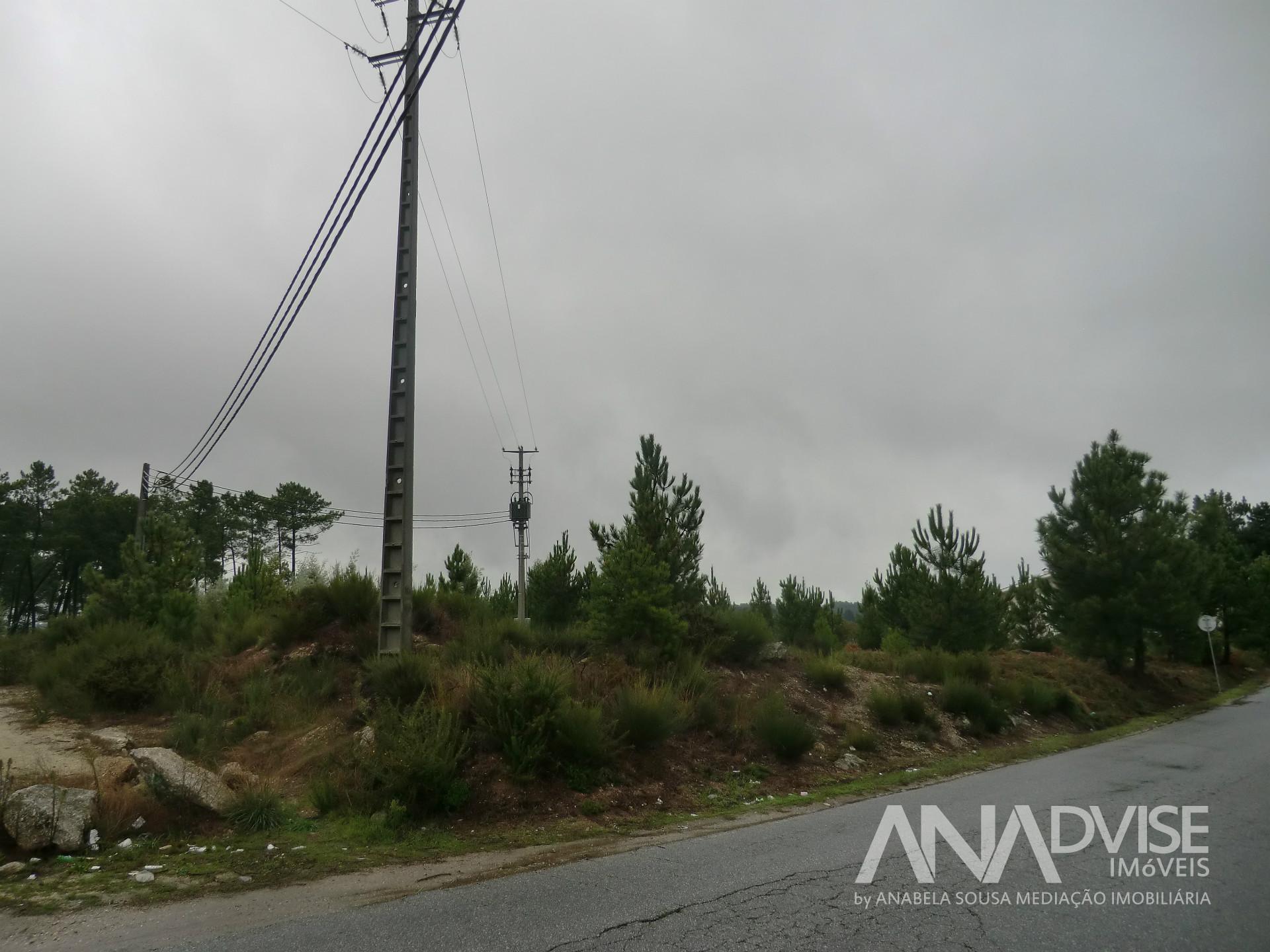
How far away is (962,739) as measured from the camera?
17547mm

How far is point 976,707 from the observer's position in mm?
18719

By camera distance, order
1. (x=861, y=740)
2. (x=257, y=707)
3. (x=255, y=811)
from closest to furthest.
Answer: (x=255, y=811) → (x=257, y=707) → (x=861, y=740)

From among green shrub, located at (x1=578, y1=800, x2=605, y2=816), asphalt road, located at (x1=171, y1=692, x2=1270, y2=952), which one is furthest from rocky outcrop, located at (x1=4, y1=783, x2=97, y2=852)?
green shrub, located at (x1=578, y1=800, x2=605, y2=816)

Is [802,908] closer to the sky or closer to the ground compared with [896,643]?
closer to the ground

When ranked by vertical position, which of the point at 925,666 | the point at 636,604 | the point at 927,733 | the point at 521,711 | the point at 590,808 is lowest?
the point at 927,733

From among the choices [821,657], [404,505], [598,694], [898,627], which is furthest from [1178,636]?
[404,505]

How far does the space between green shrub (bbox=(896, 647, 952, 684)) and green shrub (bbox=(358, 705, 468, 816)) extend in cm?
1574

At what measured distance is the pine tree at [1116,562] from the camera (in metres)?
31.1

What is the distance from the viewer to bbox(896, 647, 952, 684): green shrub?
21.8 meters

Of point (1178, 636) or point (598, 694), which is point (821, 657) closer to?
point (598, 694)

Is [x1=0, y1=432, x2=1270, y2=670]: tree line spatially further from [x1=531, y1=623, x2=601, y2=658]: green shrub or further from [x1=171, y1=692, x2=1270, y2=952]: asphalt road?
A: [x1=171, y1=692, x2=1270, y2=952]: asphalt road

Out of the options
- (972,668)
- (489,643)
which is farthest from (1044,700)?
(489,643)

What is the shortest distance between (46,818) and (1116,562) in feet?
116

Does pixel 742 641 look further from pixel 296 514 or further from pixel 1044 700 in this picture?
Result: pixel 296 514
